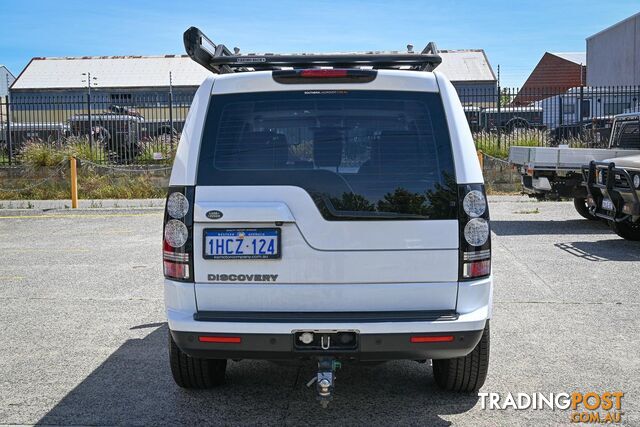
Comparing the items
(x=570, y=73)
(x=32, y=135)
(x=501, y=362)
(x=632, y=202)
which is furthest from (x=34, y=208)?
(x=570, y=73)

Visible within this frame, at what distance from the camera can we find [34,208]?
17.5 meters

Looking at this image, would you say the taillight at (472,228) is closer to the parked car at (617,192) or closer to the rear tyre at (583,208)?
the parked car at (617,192)

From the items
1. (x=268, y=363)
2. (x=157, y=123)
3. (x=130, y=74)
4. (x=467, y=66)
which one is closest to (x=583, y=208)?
(x=268, y=363)

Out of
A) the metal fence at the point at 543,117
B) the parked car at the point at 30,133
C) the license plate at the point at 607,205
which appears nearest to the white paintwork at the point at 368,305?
the license plate at the point at 607,205

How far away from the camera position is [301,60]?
4.55 m

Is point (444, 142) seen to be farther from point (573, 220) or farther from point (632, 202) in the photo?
point (573, 220)

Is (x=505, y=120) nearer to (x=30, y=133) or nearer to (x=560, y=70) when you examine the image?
(x=30, y=133)

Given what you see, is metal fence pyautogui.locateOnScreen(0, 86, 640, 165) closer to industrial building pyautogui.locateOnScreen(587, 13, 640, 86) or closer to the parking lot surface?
the parking lot surface

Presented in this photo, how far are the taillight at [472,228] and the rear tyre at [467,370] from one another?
588 mm

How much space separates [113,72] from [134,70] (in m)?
1.18

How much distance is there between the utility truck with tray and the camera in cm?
1259

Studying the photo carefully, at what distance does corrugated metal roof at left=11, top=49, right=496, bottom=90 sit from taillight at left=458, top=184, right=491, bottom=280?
35.4 m

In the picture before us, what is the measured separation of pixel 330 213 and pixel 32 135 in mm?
19633

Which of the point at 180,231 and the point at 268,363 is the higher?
the point at 180,231
